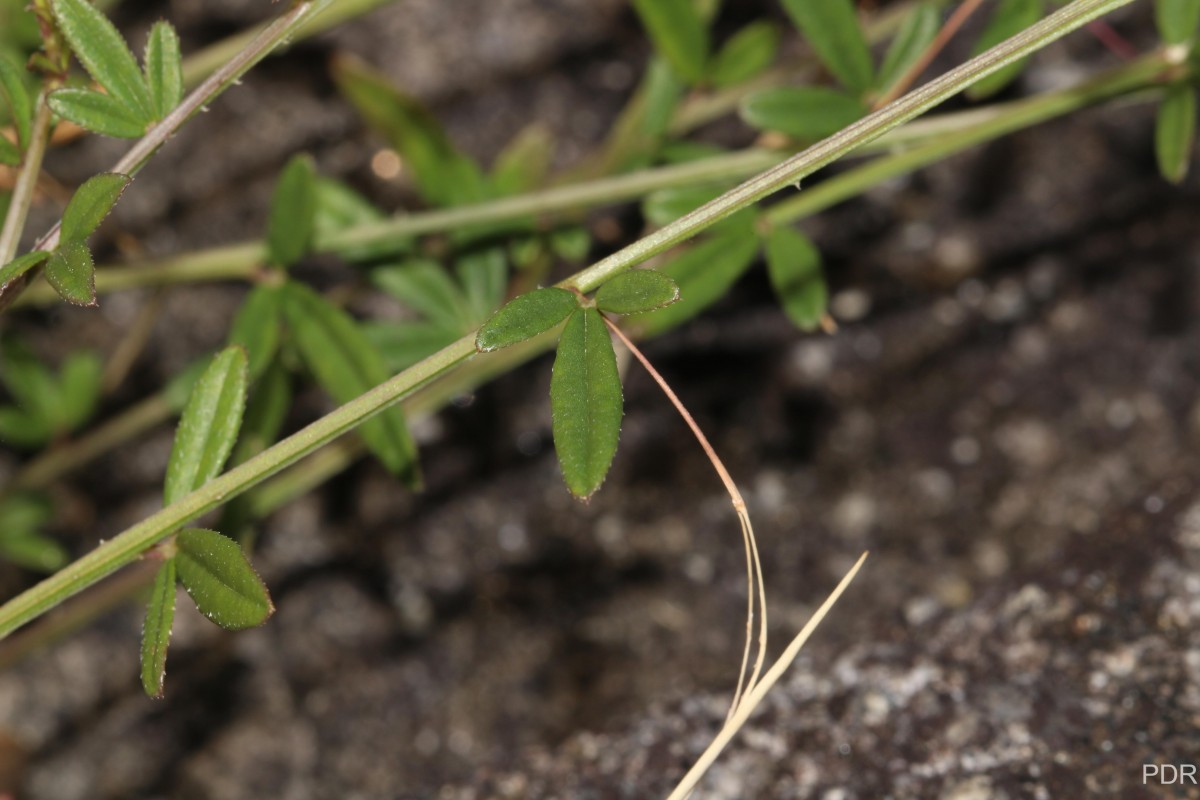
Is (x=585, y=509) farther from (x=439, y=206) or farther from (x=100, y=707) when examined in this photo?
(x=100, y=707)

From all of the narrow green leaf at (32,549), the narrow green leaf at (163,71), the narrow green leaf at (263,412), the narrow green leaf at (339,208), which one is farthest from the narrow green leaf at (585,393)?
the narrow green leaf at (32,549)

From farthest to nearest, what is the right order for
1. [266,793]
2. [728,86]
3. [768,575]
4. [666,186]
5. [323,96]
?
[323,96], [768,575], [266,793], [728,86], [666,186]

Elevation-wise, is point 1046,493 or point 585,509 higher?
point 585,509

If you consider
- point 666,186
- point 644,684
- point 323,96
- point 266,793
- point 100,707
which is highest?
point 323,96

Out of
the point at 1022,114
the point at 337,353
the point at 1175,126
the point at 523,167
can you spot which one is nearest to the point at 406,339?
the point at 337,353

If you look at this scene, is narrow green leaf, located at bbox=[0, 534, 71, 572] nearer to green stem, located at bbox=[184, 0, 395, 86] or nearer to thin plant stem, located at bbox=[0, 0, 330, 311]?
green stem, located at bbox=[184, 0, 395, 86]

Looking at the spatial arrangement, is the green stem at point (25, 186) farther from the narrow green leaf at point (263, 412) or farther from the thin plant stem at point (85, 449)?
the thin plant stem at point (85, 449)

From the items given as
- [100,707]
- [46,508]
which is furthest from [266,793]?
[46,508]

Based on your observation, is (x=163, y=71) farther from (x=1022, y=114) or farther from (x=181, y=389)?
(x=1022, y=114)
